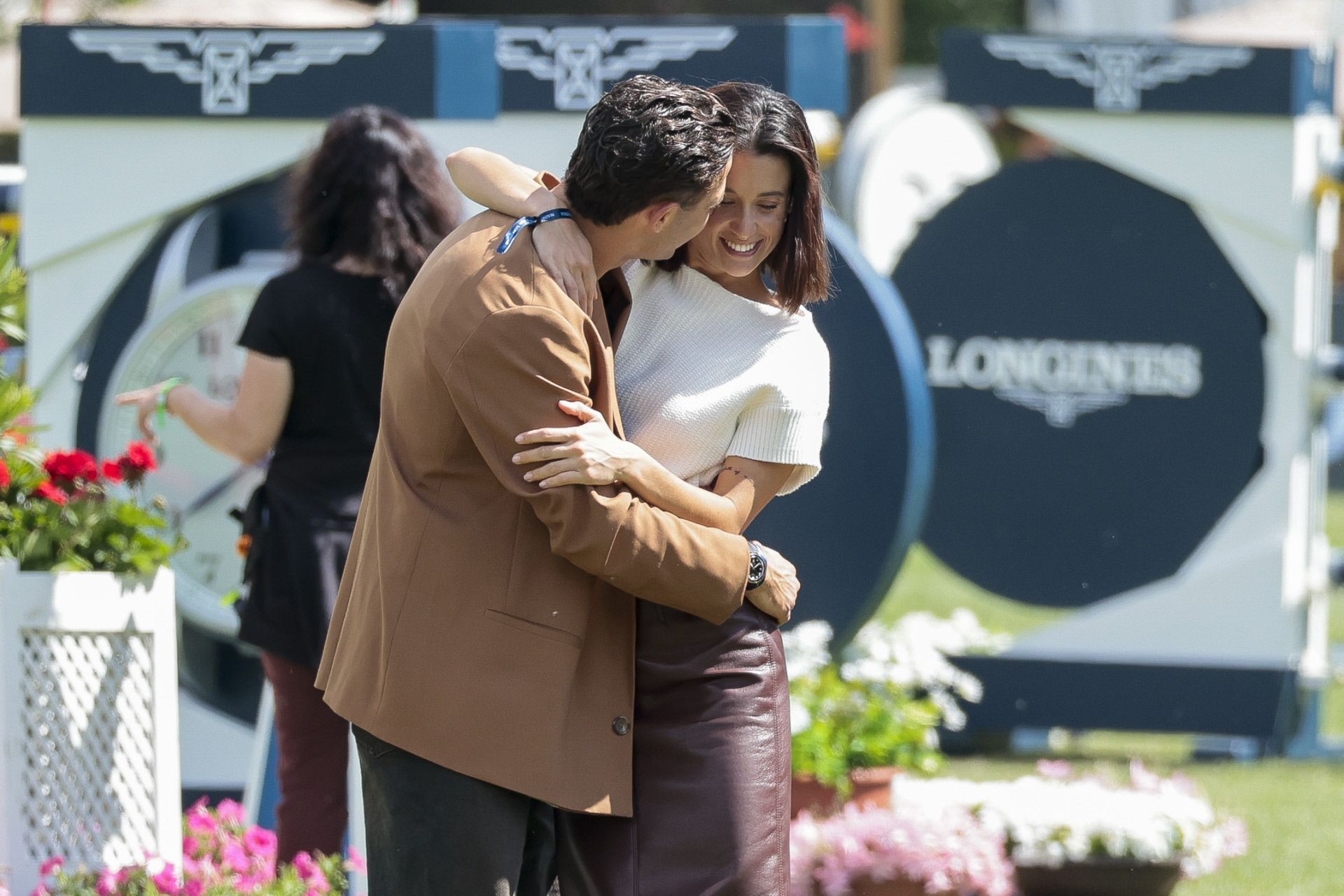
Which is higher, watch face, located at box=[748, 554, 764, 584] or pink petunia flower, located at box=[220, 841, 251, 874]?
watch face, located at box=[748, 554, 764, 584]

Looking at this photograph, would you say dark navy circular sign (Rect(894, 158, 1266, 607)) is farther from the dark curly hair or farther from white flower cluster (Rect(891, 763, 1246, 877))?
the dark curly hair

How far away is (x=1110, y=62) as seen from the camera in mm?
6207

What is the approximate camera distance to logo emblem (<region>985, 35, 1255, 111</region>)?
243 inches

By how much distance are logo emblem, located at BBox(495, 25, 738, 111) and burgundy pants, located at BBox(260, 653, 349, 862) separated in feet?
5.41

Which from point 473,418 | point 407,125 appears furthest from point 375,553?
point 407,125

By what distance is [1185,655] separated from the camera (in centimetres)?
626

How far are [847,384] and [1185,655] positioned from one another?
7.53 ft

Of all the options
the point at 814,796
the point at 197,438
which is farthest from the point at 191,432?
the point at 814,796

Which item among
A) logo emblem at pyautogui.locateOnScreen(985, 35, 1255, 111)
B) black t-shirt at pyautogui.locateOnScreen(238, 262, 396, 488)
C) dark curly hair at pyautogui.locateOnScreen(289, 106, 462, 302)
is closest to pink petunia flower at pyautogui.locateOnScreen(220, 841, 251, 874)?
black t-shirt at pyautogui.locateOnScreen(238, 262, 396, 488)

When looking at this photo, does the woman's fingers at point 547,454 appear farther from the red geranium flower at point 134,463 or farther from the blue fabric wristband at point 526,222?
the red geranium flower at point 134,463

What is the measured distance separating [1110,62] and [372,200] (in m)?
3.43

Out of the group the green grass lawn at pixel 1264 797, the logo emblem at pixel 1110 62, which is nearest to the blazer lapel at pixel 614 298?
the green grass lawn at pixel 1264 797

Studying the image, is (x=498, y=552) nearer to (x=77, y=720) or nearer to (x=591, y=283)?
(x=591, y=283)

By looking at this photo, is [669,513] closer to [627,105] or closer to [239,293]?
[627,105]
